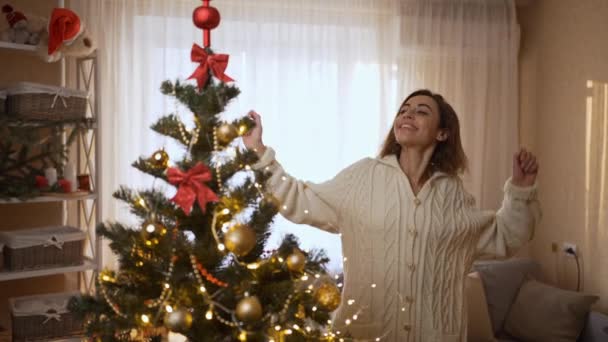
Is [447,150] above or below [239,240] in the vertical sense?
above

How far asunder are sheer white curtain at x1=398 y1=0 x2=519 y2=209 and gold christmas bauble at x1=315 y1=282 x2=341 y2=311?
259cm

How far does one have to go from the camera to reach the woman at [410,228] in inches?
74.8

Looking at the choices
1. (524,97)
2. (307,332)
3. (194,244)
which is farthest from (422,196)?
(524,97)

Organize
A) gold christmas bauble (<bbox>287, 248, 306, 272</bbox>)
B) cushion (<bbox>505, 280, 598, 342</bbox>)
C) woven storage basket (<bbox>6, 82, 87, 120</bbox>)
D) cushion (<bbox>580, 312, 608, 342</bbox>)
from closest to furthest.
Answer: gold christmas bauble (<bbox>287, 248, 306, 272</bbox>) → woven storage basket (<bbox>6, 82, 87, 120</bbox>) → cushion (<bbox>580, 312, 608, 342</bbox>) → cushion (<bbox>505, 280, 598, 342</bbox>)

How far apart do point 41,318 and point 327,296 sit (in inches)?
68.1

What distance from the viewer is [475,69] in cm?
398

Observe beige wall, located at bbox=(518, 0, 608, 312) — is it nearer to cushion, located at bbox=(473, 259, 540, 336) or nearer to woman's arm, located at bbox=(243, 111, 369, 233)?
cushion, located at bbox=(473, 259, 540, 336)

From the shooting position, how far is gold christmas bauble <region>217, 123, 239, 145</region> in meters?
1.34

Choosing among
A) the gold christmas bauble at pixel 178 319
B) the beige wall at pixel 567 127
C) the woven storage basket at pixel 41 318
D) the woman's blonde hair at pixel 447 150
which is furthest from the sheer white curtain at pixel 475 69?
the gold christmas bauble at pixel 178 319

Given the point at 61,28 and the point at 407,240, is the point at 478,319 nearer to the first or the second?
the point at 407,240

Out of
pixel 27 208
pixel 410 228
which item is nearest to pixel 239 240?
pixel 410 228

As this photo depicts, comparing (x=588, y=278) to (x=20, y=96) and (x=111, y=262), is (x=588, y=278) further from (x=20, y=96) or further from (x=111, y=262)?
(x=20, y=96)

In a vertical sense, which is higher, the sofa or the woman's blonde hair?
the woman's blonde hair

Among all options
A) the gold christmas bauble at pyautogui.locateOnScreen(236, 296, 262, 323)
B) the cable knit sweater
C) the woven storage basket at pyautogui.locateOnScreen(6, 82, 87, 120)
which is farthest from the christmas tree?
the woven storage basket at pyautogui.locateOnScreen(6, 82, 87, 120)
